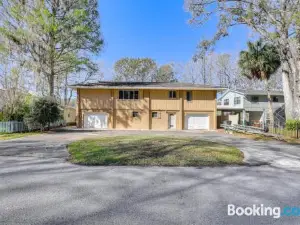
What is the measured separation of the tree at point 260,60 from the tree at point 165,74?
19427 millimetres

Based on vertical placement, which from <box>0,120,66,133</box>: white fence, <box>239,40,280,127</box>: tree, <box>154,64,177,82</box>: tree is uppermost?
<box>154,64,177,82</box>: tree

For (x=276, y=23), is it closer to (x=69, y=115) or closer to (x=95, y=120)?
(x=95, y=120)

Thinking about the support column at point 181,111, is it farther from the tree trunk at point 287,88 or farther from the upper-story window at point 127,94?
the tree trunk at point 287,88

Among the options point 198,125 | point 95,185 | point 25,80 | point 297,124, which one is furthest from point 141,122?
point 95,185

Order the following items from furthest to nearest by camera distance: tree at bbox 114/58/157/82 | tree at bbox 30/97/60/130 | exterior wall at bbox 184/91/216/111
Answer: tree at bbox 114/58/157/82 → exterior wall at bbox 184/91/216/111 → tree at bbox 30/97/60/130

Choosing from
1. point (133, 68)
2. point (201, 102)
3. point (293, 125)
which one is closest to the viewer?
point (293, 125)

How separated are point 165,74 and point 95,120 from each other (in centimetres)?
2240

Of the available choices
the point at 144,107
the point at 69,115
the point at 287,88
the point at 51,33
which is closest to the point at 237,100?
the point at 287,88

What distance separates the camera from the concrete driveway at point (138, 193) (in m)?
3.13

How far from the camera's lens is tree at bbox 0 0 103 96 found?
19016 mm

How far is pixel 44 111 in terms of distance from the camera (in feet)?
57.8

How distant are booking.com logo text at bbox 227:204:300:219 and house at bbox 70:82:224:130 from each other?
19.5 meters

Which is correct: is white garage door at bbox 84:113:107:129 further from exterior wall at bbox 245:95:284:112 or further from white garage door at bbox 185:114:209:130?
exterior wall at bbox 245:95:284:112

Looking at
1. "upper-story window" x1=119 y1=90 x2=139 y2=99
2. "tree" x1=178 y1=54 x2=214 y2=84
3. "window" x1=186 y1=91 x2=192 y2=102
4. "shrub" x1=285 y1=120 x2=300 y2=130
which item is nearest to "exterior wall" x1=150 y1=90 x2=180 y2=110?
"window" x1=186 y1=91 x2=192 y2=102
